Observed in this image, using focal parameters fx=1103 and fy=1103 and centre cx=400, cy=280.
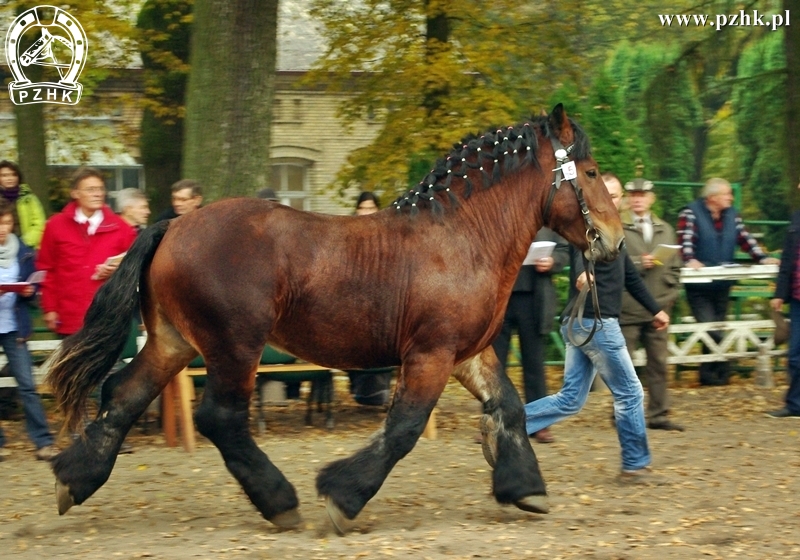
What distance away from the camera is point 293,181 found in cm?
2347

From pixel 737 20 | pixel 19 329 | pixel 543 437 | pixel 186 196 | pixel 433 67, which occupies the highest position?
pixel 737 20

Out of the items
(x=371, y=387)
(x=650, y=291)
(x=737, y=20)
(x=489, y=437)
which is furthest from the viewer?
(x=737, y=20)

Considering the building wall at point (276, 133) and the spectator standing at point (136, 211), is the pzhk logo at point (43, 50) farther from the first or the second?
the spectator standing at point (136, 211)

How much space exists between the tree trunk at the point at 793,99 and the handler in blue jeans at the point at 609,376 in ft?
20.6

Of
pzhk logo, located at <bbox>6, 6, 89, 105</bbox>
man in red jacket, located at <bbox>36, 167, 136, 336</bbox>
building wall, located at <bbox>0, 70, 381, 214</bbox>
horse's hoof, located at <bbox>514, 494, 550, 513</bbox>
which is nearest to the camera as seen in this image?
horse's hoof, located at <bbox>514, 494, 550, 513</bbox>

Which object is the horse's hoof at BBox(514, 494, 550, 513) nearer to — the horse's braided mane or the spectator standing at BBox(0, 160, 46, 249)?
the horse's braided mane

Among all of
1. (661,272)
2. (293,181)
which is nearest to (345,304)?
(661,272)

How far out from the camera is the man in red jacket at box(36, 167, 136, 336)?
8094 mm

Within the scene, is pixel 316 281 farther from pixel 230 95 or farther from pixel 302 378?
pixel 230 95

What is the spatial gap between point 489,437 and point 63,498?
2.37 metres

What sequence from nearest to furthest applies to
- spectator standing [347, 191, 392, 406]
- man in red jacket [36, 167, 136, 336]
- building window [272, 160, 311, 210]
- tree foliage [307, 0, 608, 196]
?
man in red jacket [36, 167, 136, 336]
spectator standing [347, 191, 392, 406]
tree foliage [307, 0, 608, 196]
building window [272, 160, 311, 210]

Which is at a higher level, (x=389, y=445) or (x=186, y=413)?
(x=389, y=445)

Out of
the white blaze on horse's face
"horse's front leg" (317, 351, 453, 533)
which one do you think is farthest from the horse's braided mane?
the white blaze on horse's face

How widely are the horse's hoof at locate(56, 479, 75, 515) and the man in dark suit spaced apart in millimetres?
3408
